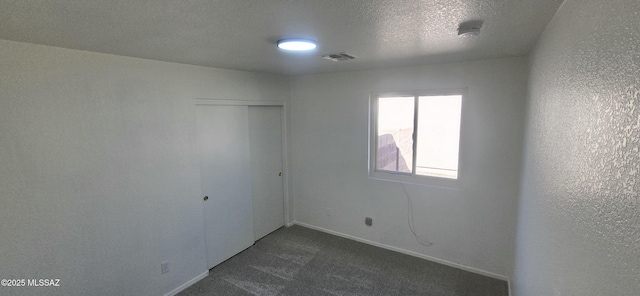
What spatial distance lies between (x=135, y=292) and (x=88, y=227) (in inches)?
31.0

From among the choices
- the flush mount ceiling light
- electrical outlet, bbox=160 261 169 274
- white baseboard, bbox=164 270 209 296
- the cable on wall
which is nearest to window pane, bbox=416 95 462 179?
the cable on wall

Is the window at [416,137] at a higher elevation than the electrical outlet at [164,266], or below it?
higher

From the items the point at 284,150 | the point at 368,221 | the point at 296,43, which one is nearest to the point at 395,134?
the point at 368,221

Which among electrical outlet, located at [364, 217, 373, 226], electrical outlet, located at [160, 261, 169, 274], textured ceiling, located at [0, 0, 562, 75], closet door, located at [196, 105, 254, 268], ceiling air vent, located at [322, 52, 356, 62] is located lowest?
electrical outlet, located at [160, 261, 169, 274]

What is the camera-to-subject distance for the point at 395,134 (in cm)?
364

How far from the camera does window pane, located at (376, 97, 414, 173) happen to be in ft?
11.6

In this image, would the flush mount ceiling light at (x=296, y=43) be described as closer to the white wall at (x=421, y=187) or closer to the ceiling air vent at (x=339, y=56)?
the ceiling air vent at (x=339, y=56)

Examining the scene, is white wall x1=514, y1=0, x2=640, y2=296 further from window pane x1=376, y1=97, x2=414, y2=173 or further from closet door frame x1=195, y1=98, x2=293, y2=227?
closet door frame x1=195, y1=98, x2=293, y2=227

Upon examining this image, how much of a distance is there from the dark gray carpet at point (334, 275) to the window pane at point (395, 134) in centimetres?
115

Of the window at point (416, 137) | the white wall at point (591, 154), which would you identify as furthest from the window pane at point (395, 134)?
the white wall at point (591, 154)

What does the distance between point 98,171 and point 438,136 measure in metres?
3.38

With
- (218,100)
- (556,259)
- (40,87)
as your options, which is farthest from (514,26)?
(40,87)

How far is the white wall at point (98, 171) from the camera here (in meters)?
1.93

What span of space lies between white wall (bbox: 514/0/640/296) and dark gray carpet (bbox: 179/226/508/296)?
1.67 meters
